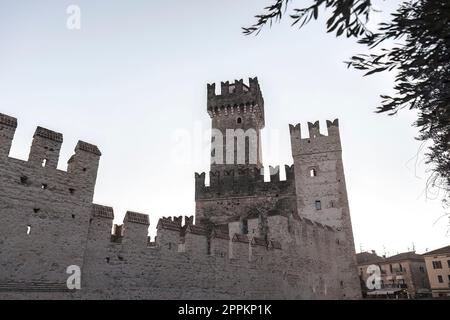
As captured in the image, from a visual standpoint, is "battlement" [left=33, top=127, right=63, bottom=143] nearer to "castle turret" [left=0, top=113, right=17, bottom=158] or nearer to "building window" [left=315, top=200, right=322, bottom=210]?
"castle turret" [left=0, top=113, right=17, bottom=158]

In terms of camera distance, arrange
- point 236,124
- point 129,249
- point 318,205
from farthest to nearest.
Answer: point 236,124 < point 318,205 < point 129,249

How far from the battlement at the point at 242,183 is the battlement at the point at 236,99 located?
759 cm

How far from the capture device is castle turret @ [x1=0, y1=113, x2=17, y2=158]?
8229 millimetres

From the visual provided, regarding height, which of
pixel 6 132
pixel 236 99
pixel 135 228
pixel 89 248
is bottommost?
pixel 89 248

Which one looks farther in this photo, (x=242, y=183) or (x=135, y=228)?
(x=242, y=183)

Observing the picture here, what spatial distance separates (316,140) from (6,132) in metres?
21.1

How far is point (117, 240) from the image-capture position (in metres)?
9.88

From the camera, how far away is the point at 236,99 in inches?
1292

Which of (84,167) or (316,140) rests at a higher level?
(316,140)

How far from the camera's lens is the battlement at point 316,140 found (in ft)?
81.6

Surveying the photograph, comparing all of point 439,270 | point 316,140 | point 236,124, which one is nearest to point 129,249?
point 316,140

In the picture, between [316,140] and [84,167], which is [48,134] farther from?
[316,140]

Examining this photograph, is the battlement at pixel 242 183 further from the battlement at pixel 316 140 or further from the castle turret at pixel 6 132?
the castle turret at pixel 6 132

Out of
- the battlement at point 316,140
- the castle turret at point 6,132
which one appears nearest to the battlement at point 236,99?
the battlement at point 316,140
